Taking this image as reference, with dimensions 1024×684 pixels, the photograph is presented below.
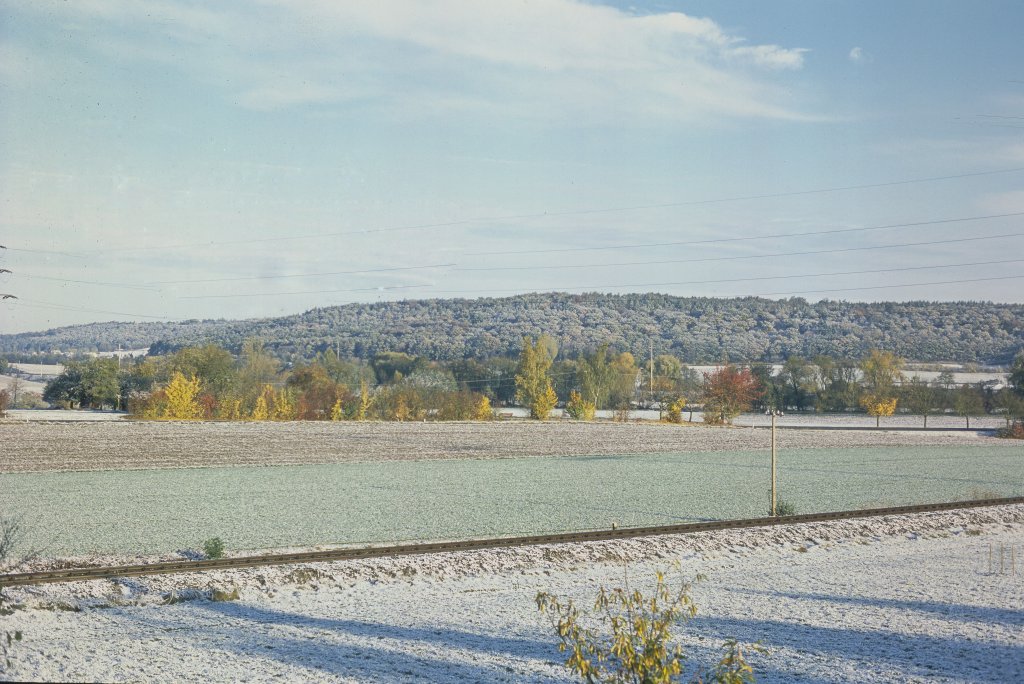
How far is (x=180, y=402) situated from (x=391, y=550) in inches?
1606

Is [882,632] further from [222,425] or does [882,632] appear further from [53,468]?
[222,425]

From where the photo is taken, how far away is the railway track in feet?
41.1

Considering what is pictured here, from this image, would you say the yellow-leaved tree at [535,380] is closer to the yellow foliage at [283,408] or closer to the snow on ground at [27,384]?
the yellow foliage at [283,408]

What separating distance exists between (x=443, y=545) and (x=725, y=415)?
5307cm

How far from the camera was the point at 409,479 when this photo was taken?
2798 centimetres

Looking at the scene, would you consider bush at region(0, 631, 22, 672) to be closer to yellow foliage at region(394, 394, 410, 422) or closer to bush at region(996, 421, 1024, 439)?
yellow foliage at region(394, 394, 410, 422)

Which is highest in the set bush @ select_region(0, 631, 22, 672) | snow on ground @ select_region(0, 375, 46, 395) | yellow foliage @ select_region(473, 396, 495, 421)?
snow on ground @ select_region(0, 375, 46, 395)

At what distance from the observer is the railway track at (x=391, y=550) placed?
493 inches

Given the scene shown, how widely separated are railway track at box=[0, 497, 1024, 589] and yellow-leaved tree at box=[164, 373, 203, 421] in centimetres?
3971

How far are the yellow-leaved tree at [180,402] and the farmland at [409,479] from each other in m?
7.61

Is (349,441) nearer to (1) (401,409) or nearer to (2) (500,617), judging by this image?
(1) (401,409)

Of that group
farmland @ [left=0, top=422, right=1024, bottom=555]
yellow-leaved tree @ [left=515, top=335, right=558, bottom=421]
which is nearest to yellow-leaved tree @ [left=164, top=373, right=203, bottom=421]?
farmland @ [left=0, top=422, right=1024, bottom=555]

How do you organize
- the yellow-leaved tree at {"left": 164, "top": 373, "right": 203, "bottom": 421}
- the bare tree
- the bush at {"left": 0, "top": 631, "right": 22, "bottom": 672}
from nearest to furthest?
the bush at {"left": 0, "top": 631, "right": 22, "bottom": 672}
the bare tree
the yellow-leaved tree at {"left": 164, "top": 373, "right": 203, "bottom": 421}

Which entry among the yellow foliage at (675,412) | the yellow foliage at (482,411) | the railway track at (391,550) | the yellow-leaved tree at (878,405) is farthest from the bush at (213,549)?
the yellow-leaved tree at (878,405)
